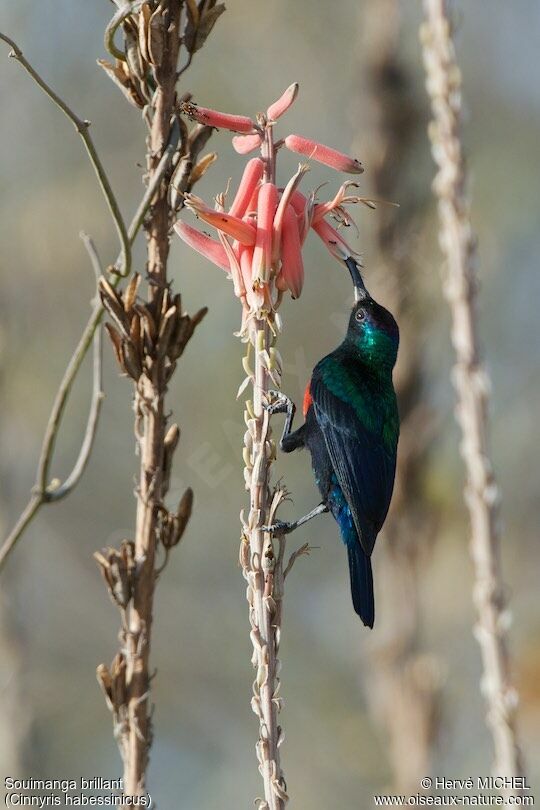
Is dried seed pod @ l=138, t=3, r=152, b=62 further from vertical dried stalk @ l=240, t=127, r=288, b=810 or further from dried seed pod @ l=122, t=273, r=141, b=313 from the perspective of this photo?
vertical dried stalk @ l=240, t=127, r=288, b=810

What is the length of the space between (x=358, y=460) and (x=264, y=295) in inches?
39.2

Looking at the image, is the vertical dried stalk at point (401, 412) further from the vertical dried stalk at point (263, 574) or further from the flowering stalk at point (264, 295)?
the vertical dried stalk at point (263, 574)

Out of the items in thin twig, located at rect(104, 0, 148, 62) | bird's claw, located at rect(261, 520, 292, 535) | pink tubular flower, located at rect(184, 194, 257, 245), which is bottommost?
bird's claw, located at rect(261, 520, 292, 535)

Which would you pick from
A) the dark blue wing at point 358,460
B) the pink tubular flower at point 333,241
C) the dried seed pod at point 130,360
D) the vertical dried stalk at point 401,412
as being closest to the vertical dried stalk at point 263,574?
the dried seed pod at point 130,360

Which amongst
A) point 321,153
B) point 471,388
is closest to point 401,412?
point 471,388

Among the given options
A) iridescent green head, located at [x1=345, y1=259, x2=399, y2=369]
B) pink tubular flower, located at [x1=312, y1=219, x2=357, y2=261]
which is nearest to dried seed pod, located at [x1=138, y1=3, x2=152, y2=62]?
pink tubular flower, located at [x1=312, y1=219, x2=357, y2=261]

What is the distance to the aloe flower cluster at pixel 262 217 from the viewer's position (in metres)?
1.81

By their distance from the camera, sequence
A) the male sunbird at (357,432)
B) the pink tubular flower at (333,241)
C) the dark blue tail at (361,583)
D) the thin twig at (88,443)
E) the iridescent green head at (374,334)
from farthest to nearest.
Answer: the iridescent green head at (374,334) < the male sunbird at (357,432) < the dark blue tail at (361,583) < the pink tubular flower at (333,241) < the thin twig at (88,443)

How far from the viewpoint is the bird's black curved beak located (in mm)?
2227

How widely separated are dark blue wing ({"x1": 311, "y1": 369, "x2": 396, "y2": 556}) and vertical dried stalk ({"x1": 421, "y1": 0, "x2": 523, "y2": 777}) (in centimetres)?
38

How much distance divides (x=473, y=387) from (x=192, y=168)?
2.61 feet

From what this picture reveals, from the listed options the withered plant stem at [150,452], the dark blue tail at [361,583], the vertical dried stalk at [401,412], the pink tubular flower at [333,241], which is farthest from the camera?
the vertical dried stalk at [401,412]

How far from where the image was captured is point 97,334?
1.95 meters

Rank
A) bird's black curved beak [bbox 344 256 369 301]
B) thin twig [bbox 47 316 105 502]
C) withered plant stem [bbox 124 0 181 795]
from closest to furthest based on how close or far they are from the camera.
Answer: withered plant stem [bbox 124 0 181 795] < thin twig [bbox 47 316 105 502] < bird's black curved beak [bbox 344 256 369 301]
